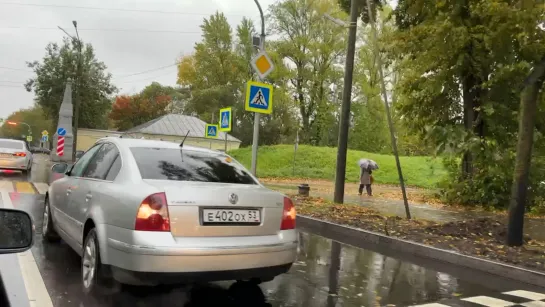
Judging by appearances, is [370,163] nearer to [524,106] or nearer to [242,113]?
[524,106]

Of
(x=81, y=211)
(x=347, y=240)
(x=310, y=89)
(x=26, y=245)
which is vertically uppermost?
(x=310, y=89)

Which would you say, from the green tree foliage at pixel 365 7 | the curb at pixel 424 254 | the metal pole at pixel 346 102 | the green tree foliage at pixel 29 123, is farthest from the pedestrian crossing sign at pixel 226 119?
the green tree foliage at pixel 29 123

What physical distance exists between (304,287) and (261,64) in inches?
333

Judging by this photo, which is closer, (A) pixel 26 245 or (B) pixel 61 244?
(A) pixel 26 245

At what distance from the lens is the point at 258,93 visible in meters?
12.1

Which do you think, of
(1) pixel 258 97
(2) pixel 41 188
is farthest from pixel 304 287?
(2) pixel 41 188

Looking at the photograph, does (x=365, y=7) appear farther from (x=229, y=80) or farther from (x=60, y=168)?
(x=229, y=80)

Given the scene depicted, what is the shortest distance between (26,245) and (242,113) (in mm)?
51608

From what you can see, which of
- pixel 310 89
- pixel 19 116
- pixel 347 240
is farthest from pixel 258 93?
pixel 19 116

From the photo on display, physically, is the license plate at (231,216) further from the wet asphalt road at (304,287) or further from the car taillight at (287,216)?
the wet asphalt road at (304,287)

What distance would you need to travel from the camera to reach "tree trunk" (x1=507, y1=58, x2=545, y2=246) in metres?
7.26

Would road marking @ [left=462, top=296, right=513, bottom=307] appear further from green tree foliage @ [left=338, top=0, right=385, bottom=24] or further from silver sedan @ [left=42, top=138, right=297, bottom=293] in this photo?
green tree foliage @ [left=338, top=0, right=385, bottom=24]

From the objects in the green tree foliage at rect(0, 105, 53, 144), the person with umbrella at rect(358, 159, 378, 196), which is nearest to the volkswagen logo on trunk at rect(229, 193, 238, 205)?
the person with umbrella at rect(358, 159, 378, 196)

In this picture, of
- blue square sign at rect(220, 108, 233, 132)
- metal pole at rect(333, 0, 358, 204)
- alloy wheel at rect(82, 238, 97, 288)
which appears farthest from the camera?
blue square sign at rect(220, 108, 233, 132)
